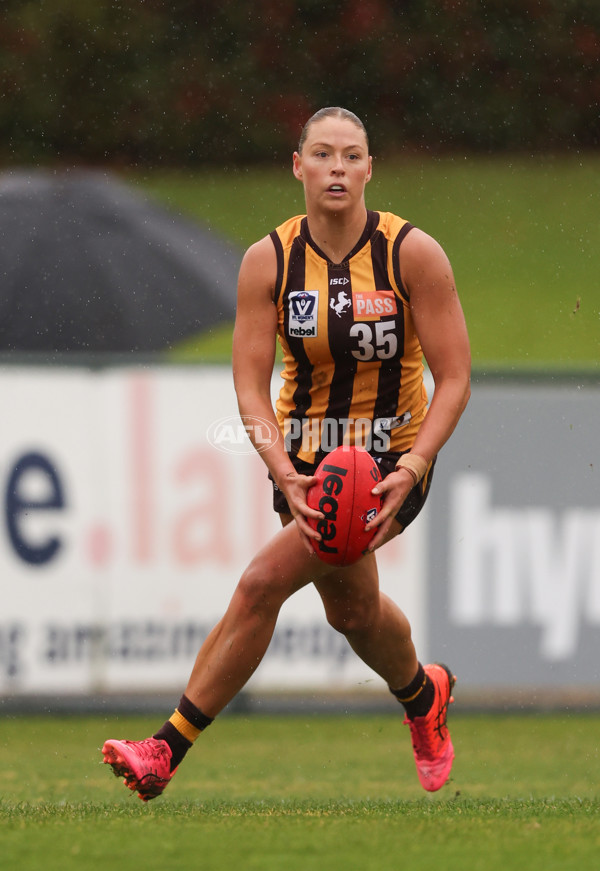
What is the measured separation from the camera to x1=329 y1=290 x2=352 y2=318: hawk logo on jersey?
497 cm

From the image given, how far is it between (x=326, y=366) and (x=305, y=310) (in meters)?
0.21

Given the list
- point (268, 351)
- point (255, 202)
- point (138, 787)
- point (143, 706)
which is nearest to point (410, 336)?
point (268, 351)

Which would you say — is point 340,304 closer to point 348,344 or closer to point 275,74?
point 348,344

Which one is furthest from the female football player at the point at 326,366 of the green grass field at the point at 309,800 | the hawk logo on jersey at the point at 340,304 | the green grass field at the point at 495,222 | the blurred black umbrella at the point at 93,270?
the green grass field at the point at 495,222

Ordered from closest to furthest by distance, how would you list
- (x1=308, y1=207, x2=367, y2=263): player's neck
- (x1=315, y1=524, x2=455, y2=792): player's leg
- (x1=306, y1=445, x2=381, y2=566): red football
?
1. (x1=306, y1=445, x2=381, y2=566): red football
2. (x1=308, y1=207, x2=367, y2=263): player's neck
3. (x1=315, y1=524, x2=455, y2=792): player's leg

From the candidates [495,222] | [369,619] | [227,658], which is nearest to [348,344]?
[369,619]

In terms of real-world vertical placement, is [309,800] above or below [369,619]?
below

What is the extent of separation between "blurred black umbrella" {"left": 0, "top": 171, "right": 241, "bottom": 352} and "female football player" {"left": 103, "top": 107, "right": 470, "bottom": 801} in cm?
516

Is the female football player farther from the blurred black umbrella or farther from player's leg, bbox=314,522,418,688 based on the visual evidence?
the blurred black umbrella

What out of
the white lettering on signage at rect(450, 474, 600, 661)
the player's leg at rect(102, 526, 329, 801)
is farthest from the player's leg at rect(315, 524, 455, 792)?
the white lettering on signage at rect(450, 474, 600, 661)

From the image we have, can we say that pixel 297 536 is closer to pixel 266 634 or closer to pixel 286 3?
pixel 266 634

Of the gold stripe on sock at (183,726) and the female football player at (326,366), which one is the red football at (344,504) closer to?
the female football player at (326,366)

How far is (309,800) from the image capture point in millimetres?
5707

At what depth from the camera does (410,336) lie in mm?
5086
